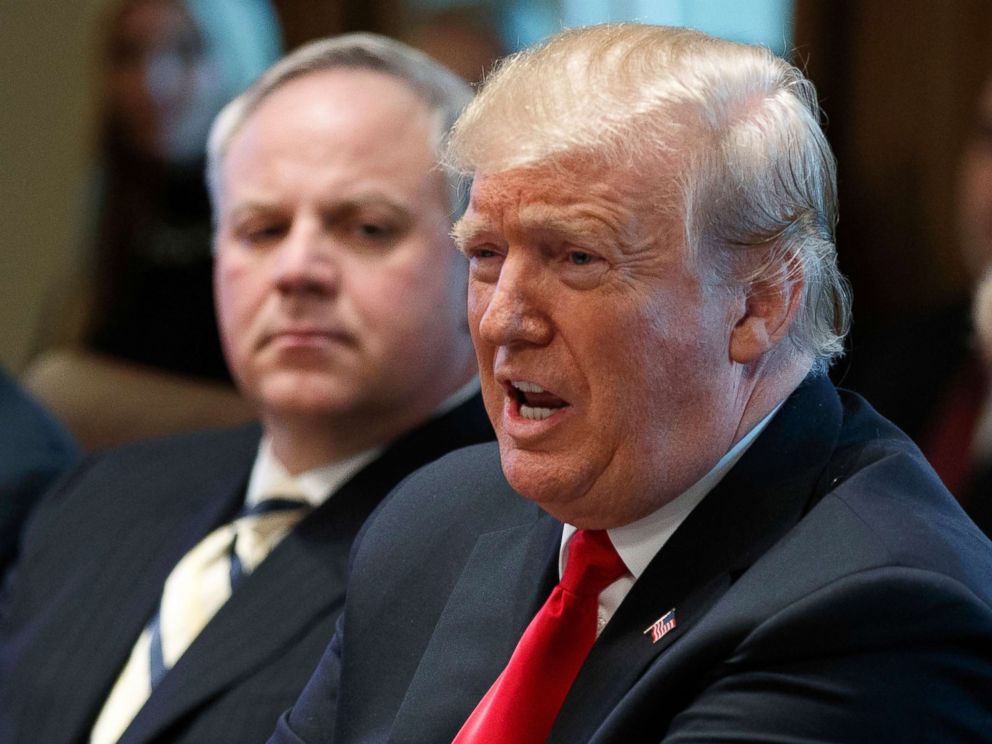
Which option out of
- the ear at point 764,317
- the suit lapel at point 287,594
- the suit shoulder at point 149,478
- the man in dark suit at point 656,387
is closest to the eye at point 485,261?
the man in dark suit at point 656,387

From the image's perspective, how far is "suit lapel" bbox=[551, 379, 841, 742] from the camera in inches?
60.8

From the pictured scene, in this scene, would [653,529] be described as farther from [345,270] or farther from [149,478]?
[149,478]

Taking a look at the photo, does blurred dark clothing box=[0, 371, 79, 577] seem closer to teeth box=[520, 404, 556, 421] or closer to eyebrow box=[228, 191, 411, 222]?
eyebrow box=[228, 191, 411, 222]

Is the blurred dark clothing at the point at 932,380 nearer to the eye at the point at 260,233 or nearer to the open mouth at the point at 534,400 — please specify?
the eye at the point at 260,233

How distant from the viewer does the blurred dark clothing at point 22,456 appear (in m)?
2.90

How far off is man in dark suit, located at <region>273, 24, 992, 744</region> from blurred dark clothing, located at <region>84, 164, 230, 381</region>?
2.38 m

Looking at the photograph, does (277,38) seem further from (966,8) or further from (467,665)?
(467,665)

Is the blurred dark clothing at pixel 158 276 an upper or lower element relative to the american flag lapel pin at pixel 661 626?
lower

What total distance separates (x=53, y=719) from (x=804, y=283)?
54.7 inches

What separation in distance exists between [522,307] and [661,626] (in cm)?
34

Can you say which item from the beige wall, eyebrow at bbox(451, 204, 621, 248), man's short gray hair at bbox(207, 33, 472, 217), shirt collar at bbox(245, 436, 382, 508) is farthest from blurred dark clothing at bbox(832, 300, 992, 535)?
the beige wall

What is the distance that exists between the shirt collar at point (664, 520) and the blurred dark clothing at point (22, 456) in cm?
160

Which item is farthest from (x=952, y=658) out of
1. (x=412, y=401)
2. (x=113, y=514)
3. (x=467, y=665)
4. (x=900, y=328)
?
(x=900, y=328)

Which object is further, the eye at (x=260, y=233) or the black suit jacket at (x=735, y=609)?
the eye at (x=260, y=233)
